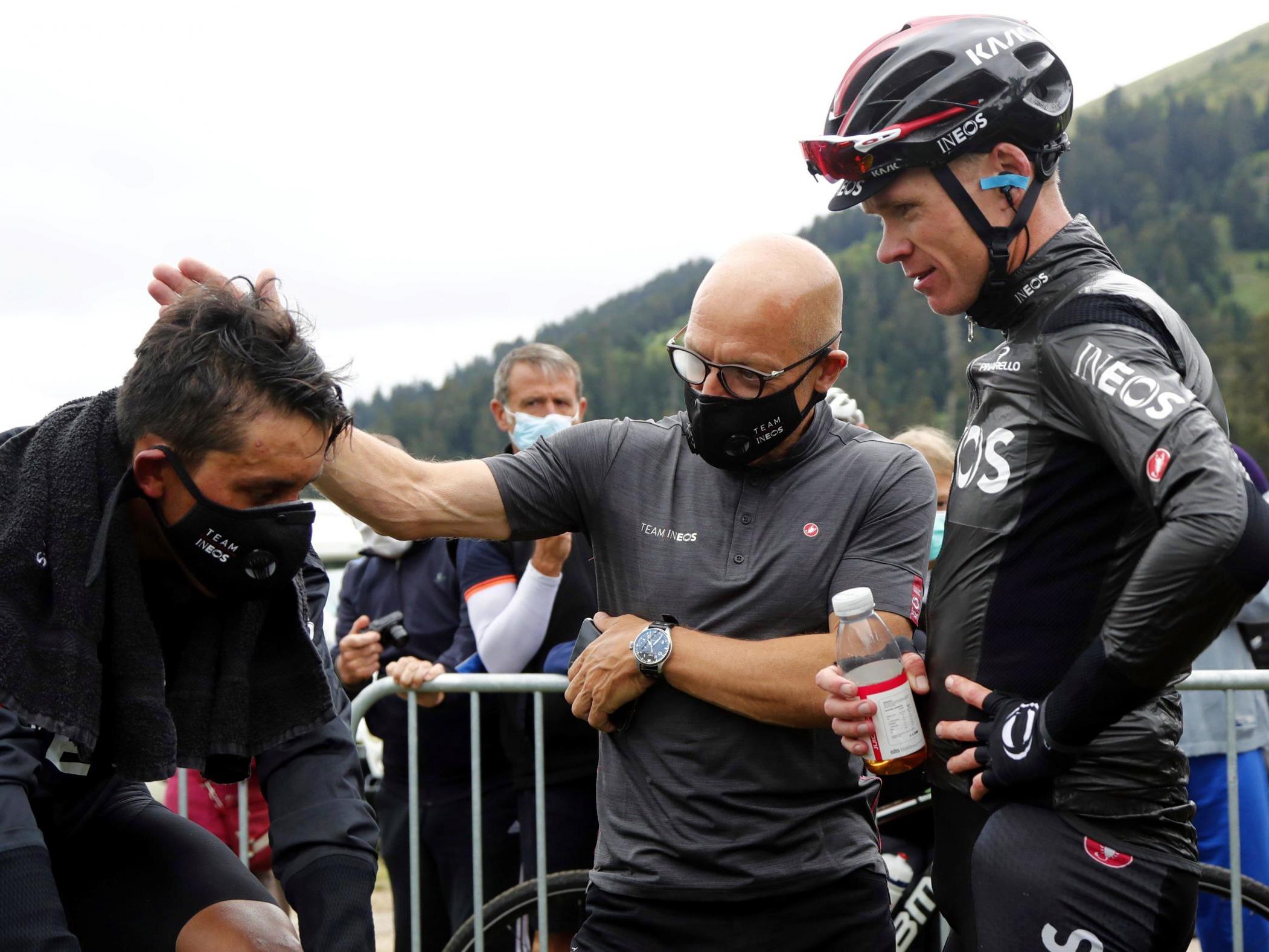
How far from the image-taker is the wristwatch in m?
2.71

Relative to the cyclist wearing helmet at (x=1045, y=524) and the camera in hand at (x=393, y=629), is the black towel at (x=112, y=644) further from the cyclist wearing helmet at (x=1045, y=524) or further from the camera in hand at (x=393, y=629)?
the camera in hand at (x=393, y=629)

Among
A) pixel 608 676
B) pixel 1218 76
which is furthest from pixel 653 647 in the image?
pixel 1218 76

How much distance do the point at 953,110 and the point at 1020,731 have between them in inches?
46.9

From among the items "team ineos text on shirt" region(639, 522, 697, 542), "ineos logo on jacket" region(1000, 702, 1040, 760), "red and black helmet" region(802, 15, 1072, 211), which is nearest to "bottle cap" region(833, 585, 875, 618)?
"ineos logo on jacket" region(1000, 702, 1040, 760)

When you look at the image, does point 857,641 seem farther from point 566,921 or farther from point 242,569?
point 566,921

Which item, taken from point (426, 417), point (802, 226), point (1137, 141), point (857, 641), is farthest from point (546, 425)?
point (1137, 141)

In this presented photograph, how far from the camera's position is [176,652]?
2.66 metres

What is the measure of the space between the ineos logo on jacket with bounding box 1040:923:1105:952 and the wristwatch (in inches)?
37.6

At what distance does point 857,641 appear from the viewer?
8.40 ft

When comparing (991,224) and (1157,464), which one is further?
(991,224)

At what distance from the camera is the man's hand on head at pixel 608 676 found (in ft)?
9.06

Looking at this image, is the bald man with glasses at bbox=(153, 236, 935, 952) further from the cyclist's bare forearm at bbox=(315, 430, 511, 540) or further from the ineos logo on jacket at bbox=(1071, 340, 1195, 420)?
the ineos logo on jacket at bbox=(1071, 340, 1195, 420)

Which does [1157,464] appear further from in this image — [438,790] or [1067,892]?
[438,790]

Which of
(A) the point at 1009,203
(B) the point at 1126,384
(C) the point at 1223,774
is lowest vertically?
(C) the point at 1223,774
